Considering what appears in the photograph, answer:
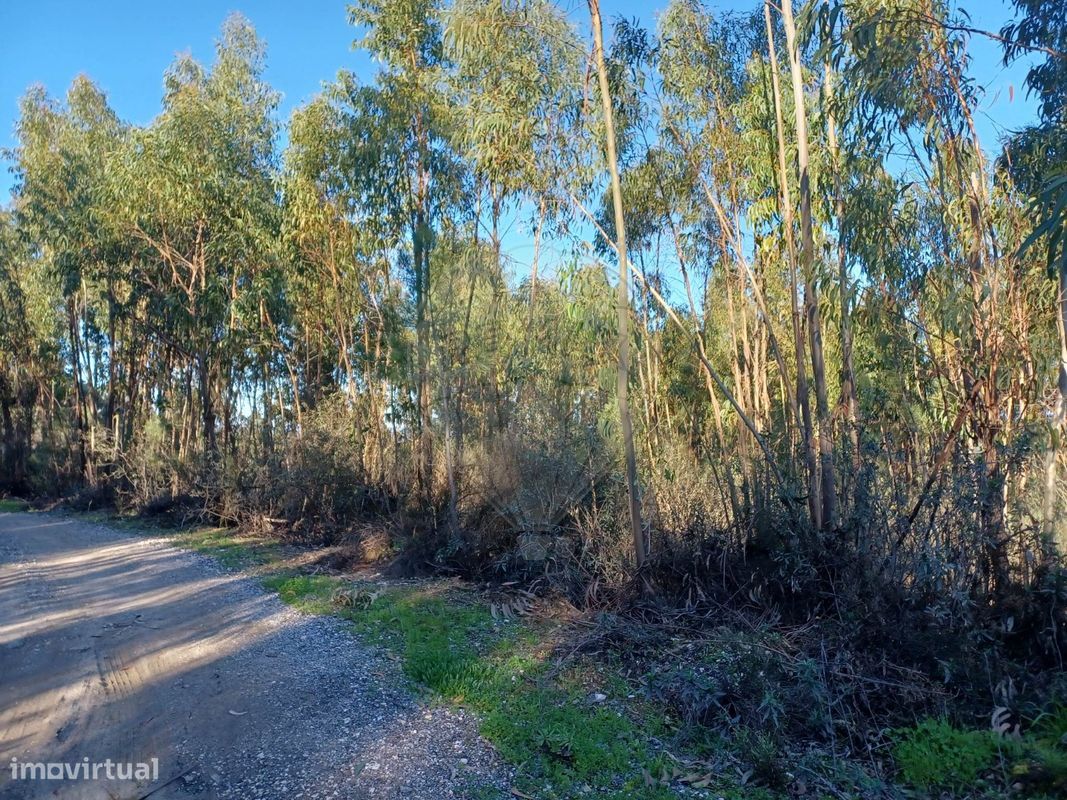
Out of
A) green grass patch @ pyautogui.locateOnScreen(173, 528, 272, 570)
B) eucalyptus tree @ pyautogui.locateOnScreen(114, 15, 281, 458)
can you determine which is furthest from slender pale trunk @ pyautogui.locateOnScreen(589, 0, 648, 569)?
eucalyptus tree @ pyautogui.locateOnScreen(114, 15, 281, 458)

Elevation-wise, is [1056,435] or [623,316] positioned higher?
[623,316]

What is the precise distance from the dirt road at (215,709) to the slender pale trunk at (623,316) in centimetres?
295

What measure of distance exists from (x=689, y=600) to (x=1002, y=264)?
4.93 metres

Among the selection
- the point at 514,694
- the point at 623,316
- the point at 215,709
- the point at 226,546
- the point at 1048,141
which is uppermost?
the point at 1048,141

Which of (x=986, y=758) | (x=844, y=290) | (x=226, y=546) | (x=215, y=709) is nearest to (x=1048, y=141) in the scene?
(x=844, y=290)

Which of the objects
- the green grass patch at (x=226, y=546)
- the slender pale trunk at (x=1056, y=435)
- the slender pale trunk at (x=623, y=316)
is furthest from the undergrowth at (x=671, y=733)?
the green grass patch at (x=226, y=546)

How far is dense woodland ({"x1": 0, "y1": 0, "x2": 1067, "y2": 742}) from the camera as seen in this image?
7.18 meters

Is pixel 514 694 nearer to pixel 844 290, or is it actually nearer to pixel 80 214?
pixel 844 290

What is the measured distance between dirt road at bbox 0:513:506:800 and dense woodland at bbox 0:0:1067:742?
10.4 ft

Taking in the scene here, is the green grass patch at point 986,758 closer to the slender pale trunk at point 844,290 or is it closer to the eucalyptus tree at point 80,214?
the slender pale trunk at point 844,290

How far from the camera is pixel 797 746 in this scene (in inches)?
221

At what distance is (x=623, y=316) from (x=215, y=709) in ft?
17.8

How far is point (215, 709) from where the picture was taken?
238 inches

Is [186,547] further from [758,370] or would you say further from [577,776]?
[577,776]
